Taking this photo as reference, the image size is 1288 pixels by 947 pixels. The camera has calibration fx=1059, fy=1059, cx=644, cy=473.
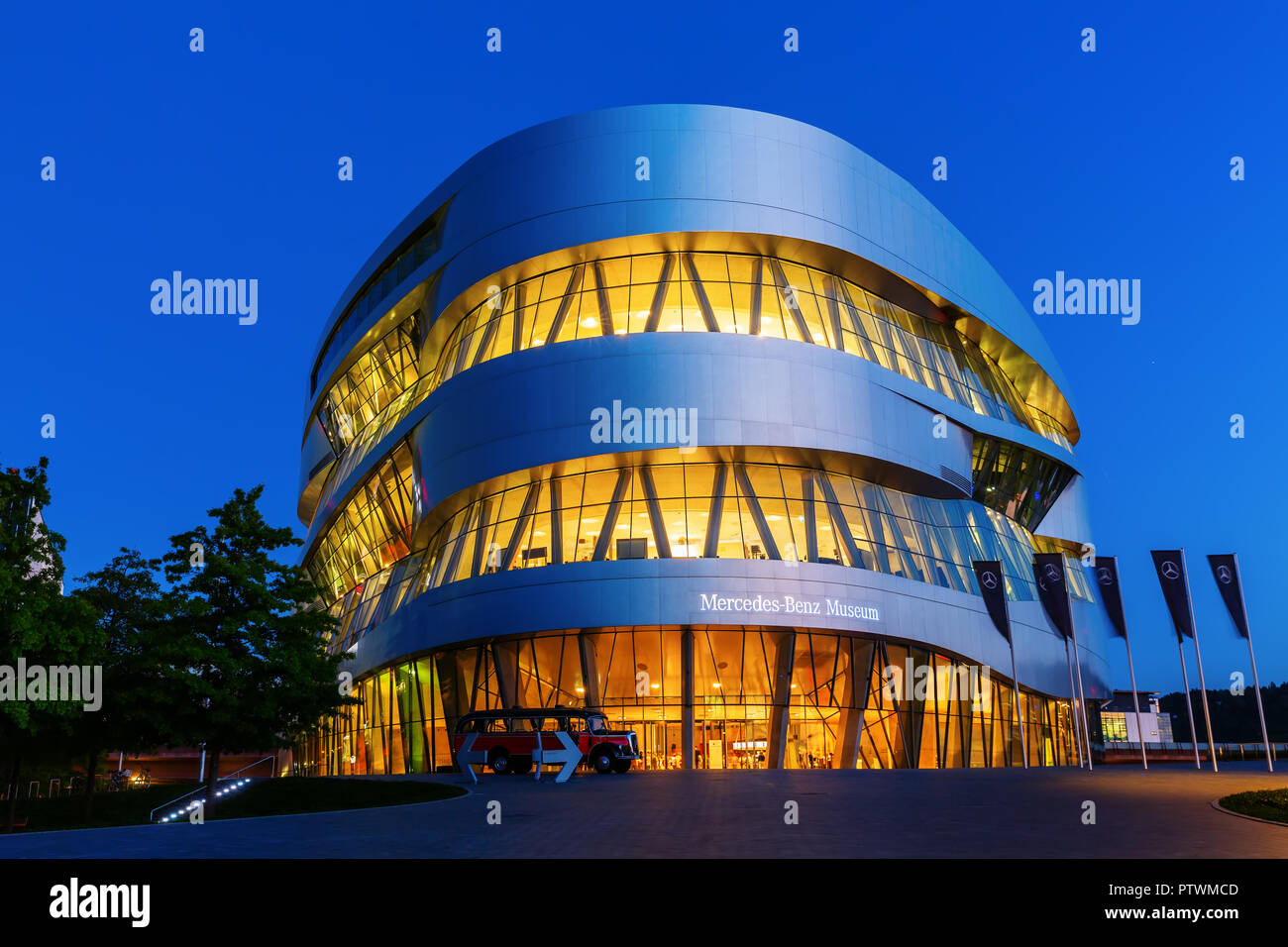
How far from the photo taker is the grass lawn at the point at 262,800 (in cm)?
2698

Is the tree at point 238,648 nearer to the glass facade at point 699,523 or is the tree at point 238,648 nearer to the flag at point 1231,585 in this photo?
the glass facade at point 699,523

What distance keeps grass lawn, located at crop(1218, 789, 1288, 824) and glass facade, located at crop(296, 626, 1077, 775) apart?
77.8 feet

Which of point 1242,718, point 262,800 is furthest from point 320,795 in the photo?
point 1242,718

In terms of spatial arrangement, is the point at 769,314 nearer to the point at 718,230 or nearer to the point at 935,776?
the point at 718,230

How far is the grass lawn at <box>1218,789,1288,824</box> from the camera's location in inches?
621

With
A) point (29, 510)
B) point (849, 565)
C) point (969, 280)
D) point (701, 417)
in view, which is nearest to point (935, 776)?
point (849, 565)

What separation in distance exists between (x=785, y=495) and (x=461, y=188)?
22273 millimetres

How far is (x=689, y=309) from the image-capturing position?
150 feet

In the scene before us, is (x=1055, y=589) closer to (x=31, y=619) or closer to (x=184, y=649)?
(x=184, y=649)

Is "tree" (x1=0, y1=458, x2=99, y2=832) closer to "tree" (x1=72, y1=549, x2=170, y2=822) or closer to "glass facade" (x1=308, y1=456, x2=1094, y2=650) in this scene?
"tree" (x1=72, y1=549, x2=170, y2=822)

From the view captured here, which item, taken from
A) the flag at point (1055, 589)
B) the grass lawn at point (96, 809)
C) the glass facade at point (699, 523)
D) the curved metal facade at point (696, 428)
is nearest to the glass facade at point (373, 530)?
the curved metal facade at point (696, 428)

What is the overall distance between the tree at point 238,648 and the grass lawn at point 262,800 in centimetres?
155

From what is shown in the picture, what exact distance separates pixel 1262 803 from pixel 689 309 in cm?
3200

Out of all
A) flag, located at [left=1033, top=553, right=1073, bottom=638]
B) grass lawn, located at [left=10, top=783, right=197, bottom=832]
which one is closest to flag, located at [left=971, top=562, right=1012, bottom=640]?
flag, located at [left=1033, top=553, right=1073, bottom=638]
